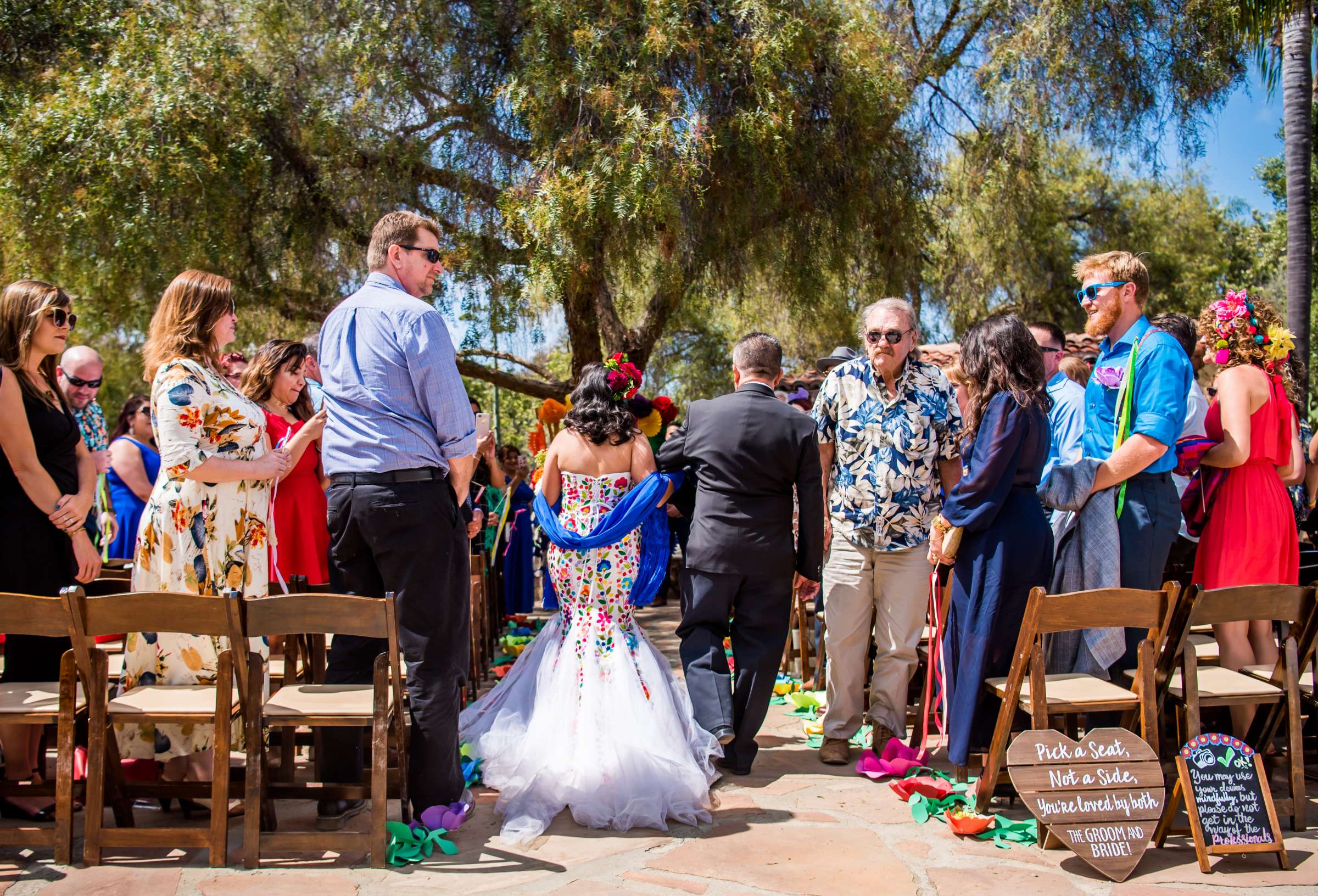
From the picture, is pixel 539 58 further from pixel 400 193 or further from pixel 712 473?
pixel 712 473

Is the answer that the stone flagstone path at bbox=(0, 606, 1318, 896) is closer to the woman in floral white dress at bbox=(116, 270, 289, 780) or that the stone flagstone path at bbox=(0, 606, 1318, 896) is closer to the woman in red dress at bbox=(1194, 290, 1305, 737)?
the woman in floral white dress at bbox=(116, 270, 289, 780)

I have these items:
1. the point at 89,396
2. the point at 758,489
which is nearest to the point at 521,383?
the point at 89,396

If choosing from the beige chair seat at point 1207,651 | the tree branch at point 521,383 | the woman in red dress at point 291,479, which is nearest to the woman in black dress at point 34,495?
the woman in red dress at point 291,479

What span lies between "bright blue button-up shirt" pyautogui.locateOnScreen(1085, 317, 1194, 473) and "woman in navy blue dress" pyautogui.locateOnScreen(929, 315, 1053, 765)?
296 millimetres

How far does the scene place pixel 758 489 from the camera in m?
4.51

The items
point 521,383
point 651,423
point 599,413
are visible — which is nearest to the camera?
point 599,413

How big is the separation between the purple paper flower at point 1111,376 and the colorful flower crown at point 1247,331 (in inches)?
26.9

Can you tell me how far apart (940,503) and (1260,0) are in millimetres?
6462

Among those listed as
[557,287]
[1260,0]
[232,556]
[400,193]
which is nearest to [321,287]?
[400,193]

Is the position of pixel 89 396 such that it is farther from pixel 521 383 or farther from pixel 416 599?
pixel 521 383

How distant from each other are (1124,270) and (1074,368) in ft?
4.03

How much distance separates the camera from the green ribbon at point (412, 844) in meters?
3.38

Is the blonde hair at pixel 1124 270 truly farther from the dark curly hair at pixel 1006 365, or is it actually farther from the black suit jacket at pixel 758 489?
the black suit jacket at pixel 758 489

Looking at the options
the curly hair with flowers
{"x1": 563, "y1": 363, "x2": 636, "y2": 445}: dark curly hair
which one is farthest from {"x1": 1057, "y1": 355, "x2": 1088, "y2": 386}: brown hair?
{"x1": 563, "y1": 363, "x2": 636, "y2": 445}: dark curly hair
